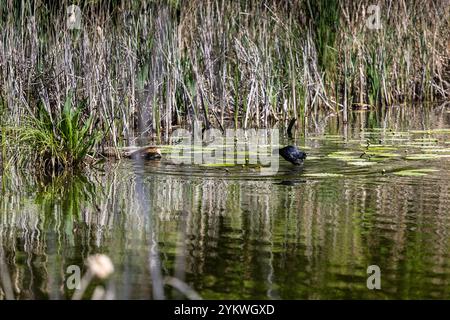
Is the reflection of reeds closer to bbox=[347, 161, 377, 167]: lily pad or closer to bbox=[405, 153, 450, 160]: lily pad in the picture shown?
Result: bbox=[347, 161, 377, 167]: lily pad

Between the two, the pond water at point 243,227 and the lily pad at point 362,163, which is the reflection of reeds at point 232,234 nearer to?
the pond water at point 243,227

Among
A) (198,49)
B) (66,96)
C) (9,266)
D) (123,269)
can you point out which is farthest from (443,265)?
(198,49)

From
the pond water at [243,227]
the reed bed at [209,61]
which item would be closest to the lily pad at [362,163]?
the pond water at [243,227]

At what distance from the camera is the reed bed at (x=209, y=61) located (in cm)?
781

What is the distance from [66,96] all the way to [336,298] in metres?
4.38

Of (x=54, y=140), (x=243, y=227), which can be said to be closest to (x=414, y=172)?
(x=243, y=227)

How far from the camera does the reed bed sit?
308 inches

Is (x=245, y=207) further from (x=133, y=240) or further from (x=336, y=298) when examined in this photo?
(x=336, y=298)

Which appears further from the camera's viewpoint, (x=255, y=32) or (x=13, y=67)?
(x=255, y=32)

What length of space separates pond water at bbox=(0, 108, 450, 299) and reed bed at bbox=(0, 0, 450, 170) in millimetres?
847

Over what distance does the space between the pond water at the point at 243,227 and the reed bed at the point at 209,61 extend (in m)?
0.85

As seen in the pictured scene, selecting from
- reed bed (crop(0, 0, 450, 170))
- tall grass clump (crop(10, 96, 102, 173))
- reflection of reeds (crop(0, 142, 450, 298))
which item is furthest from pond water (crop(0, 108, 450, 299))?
reed bed (crop(0, 0, 450, 170))

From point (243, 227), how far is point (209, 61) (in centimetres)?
559
